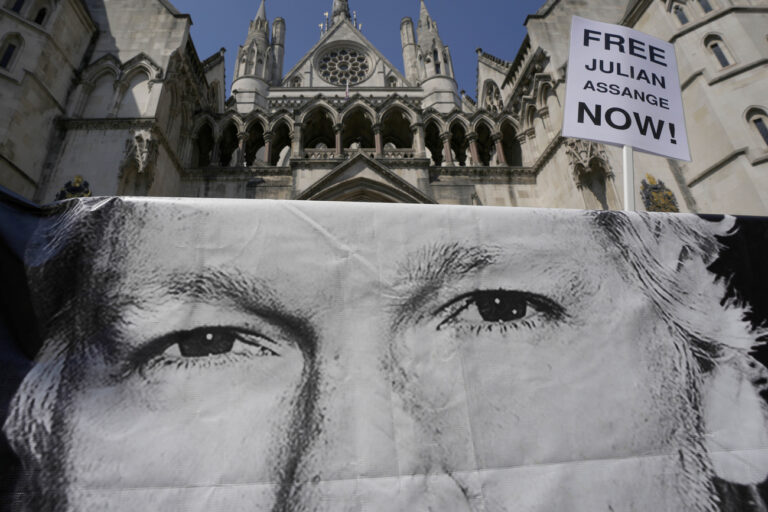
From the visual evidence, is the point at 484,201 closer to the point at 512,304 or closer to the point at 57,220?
the point at 512,304

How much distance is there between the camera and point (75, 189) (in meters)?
9.27

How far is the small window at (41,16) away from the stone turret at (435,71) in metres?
17.2

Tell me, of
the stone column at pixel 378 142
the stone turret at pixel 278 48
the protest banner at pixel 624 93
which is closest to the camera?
the protest banner at pixel 624 93

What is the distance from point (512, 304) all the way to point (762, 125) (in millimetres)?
11813

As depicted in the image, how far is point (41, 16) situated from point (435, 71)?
19983 millimetres

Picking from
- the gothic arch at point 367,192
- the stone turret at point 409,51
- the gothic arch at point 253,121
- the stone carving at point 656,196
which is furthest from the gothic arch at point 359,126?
the stone turret at point 409,51

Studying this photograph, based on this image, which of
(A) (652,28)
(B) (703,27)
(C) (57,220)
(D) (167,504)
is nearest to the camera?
(D) (167,504)

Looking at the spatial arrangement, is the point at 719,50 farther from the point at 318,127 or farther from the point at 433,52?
the point at 433,52

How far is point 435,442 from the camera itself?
1.71 meters

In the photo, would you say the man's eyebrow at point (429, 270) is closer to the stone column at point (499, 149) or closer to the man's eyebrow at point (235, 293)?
the man's eyebrow at point (235, 293)

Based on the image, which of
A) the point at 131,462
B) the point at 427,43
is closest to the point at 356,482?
the point at 131,462

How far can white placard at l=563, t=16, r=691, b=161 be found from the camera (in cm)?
371

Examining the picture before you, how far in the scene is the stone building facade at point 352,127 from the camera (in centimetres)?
927

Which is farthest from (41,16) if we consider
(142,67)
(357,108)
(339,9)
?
(339,9)
